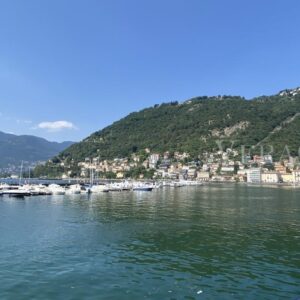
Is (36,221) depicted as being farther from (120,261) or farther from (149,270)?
(149,270)

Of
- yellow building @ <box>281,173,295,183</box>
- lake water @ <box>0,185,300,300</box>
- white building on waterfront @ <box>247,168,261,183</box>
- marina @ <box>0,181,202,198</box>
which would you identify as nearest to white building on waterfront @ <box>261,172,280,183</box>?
white building on waterfront @ <box>247,168,261,183</box>

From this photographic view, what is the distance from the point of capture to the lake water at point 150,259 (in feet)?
54.2

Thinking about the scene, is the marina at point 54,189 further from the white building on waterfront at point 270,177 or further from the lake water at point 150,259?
the white building on waterfront at point 270,177

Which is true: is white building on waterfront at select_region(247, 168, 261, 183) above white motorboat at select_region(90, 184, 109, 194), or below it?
above

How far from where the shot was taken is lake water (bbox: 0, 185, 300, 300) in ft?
54.2

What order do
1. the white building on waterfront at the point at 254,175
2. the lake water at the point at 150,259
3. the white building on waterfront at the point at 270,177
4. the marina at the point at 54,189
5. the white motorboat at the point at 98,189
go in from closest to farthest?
1. the lake water at the point at 150,259
2. the marina at the point at 54,189
3. the white motorboat at the point at 98,189
4. the white building on waterfront at the point at 270,177
5. the white building on waterfront at the point at 254,175

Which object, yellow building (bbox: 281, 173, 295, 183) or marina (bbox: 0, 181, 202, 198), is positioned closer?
marina (bbox: 0, 181, 202, 198)

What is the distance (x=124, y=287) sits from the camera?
17.0m

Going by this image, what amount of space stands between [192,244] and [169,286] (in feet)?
29.6

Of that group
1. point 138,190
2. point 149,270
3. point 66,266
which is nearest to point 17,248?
point 66,266

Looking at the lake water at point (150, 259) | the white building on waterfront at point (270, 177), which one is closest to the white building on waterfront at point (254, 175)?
the white building on waterfront at point (270, 177)

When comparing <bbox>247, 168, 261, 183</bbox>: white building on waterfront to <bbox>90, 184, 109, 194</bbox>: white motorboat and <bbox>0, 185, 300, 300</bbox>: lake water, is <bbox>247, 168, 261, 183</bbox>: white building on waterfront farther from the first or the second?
<bbox>0, 185, 300, 300</bbox>: lake water

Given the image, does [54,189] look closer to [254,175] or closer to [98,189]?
[98,189]

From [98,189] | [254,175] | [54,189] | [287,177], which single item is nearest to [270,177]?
[287,177]
